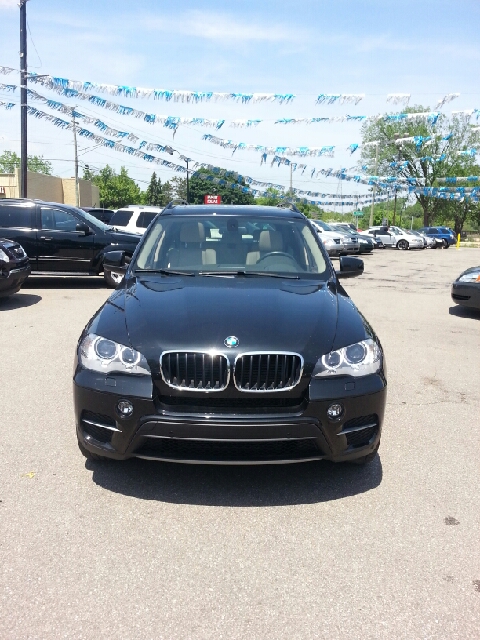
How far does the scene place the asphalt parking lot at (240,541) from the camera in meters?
2.47

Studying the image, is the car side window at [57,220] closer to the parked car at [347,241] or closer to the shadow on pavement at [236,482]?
the shadow on pavement at [236,482]

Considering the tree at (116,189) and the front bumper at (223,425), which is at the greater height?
the tree at (116,189)

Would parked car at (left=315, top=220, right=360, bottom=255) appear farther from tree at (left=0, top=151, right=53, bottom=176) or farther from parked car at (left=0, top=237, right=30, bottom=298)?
tree at (left=0, top=151, right=53, bottom=176)

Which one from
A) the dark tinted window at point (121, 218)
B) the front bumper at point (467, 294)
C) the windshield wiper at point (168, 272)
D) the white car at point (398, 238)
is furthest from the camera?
the white car at point (398, 238)

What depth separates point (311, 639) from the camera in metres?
2.36

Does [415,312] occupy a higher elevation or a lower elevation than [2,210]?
lower

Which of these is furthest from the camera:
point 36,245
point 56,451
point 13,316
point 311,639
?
point 36,245

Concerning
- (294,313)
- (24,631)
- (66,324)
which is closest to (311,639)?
(24,631)

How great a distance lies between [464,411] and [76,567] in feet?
11.7

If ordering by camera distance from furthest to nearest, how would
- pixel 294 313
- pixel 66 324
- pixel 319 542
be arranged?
pixel 66 324 → pixel 294 313 → pixel 319 542

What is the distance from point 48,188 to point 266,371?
6184 cm

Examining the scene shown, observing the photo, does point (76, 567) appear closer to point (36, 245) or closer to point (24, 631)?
point (24, 631)

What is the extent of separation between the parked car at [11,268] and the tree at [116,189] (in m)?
73.5

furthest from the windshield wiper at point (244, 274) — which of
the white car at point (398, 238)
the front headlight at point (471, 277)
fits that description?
the white car at point (398, 238)
